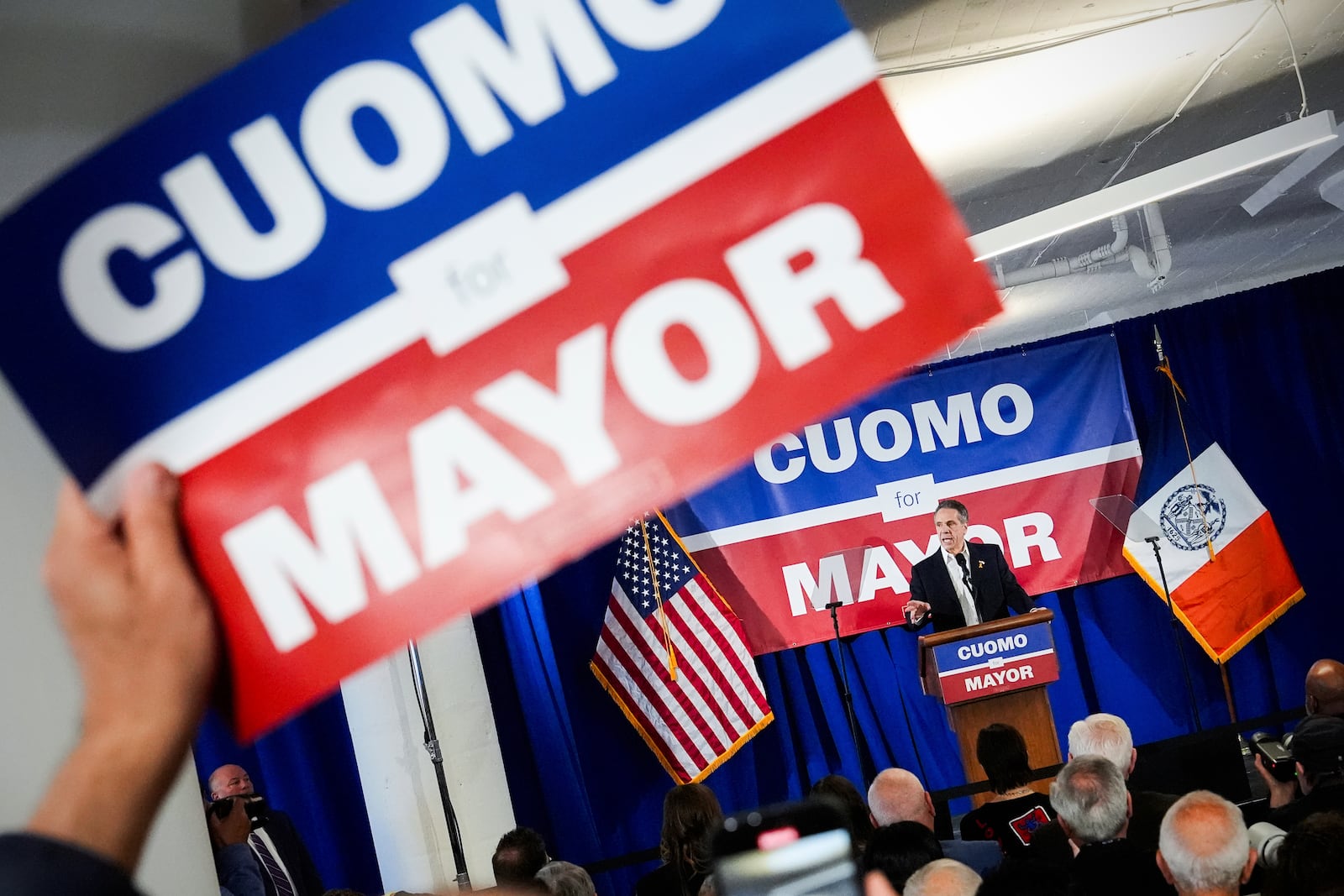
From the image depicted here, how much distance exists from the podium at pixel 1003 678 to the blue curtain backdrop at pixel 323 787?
8.91ft

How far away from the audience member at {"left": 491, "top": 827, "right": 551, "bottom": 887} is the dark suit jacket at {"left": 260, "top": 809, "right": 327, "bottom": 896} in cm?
127

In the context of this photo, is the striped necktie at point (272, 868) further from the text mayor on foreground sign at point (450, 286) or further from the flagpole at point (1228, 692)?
the flagpole at point (1228, 692)

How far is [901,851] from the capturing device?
2.59 metres

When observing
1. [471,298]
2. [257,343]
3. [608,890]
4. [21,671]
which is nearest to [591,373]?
[471,298]

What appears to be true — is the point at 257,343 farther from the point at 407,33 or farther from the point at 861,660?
the point at 861,660

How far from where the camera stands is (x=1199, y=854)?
2.44m

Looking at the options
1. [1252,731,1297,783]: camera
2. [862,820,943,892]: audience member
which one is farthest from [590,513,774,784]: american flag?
Result: [862,820,943,892]: audience member

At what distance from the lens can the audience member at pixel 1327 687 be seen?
166 inches

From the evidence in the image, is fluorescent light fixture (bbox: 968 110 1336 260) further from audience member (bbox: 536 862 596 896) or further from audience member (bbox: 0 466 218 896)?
audience member (bbox: 0 466 218 896)

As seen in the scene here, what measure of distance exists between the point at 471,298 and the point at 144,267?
7.9 inches

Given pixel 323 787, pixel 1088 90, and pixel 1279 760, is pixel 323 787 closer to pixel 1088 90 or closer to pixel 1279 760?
pixel 1279 760

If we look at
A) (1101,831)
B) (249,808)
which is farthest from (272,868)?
(1101,831)

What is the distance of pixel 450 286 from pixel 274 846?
13.7ft

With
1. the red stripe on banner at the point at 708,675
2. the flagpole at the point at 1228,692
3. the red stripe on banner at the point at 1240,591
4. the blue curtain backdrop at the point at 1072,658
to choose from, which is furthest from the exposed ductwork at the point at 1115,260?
the red stripe on banner at the point at 708,675
